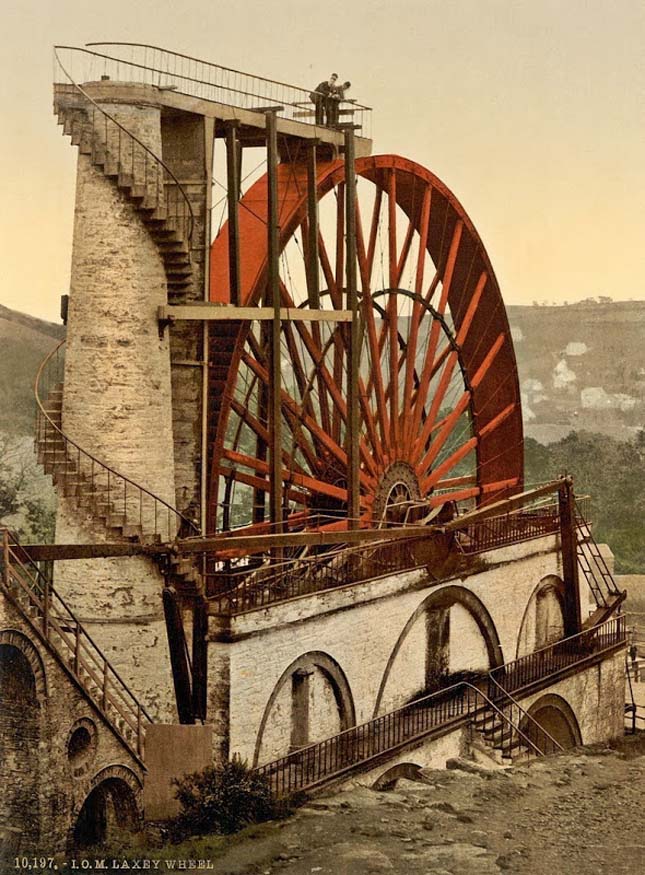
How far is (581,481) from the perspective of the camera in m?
57.1

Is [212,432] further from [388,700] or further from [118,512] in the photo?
[388,700]

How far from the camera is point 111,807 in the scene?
58.8ft

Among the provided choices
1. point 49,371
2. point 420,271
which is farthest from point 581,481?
point 420,271

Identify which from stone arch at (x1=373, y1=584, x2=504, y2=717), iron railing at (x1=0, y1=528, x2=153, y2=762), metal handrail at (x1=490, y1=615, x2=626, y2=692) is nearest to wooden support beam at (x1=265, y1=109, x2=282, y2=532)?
stone arch at (x1=373, y1=584, x2=504, y2=717)

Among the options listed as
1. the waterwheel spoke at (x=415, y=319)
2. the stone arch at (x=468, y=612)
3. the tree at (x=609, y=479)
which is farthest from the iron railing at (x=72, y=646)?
the tree at (x=609, y=479)

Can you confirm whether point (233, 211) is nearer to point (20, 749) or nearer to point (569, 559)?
point (20, 749)

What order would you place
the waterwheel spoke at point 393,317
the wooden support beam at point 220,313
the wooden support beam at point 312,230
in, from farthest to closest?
the waterwheel spoke at point 393,317, the wooden support beam at point 312,230, the wooden support beam at point 220,313

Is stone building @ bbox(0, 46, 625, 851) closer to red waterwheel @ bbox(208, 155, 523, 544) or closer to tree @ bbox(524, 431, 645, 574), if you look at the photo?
red waterwheel @ bbox(208, 155, 523, 544)

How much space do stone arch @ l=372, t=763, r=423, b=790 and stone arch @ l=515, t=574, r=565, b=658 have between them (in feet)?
20.7

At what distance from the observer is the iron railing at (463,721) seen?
64.5 ft

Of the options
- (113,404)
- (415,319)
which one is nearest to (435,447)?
(415,319)

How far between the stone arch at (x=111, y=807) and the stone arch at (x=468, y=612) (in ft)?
17.6

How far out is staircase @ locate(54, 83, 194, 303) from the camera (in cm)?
1902

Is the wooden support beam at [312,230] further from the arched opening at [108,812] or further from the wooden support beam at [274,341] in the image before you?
the arched opening at [108,812]
